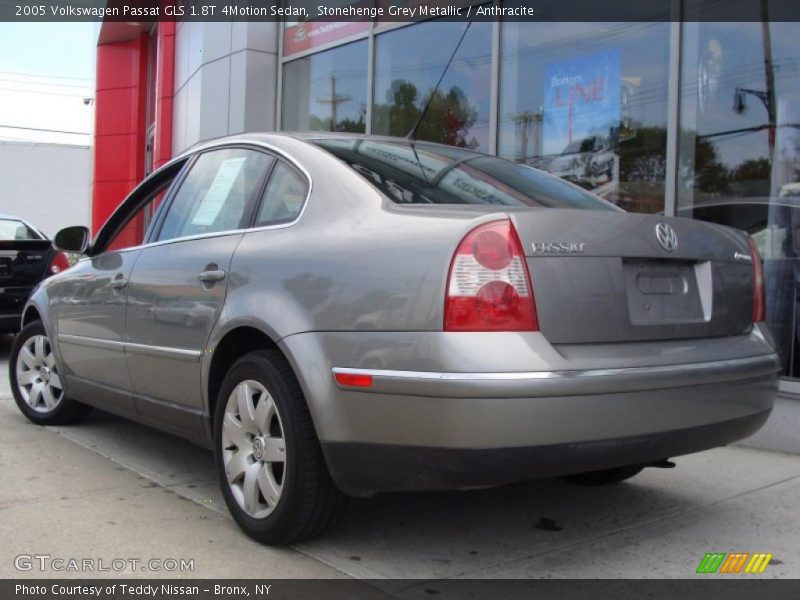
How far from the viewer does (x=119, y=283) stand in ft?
13.5

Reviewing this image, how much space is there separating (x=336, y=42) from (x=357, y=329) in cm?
786

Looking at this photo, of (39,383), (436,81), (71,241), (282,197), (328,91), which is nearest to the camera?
(282,197)

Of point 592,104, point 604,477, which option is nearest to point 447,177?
point 604,477

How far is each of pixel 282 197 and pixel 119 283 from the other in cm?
126

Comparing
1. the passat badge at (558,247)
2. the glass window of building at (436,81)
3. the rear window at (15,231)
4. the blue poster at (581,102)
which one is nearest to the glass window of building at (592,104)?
the blue poster at (581,102)

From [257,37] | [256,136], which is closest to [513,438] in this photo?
[256,136]

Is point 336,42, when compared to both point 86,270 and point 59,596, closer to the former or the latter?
point 86,270

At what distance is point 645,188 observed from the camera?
6234 mm

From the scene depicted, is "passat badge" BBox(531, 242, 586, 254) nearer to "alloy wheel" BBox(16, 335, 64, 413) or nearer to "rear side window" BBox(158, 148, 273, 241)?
"rear side window" BBox(158, 148, 273, 241)

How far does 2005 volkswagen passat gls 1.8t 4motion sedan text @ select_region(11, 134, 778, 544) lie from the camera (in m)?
2.51

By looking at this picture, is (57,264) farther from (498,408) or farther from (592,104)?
(498,408)

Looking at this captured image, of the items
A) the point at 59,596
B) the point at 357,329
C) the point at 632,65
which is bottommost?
the point at 59,596

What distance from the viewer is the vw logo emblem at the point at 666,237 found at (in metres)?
2.85

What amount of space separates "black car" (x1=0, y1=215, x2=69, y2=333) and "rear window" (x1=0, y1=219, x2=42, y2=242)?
0.96 feet
